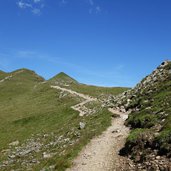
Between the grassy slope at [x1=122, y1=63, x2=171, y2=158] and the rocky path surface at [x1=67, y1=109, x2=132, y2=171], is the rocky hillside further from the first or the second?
the rocky path surface at [x1=67, y1=109, x2=132, y2=171]

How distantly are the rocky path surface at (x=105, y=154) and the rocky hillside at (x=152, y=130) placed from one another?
1.04 m

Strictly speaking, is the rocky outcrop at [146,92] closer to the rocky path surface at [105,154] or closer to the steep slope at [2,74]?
the rocky path surface at [105,154]

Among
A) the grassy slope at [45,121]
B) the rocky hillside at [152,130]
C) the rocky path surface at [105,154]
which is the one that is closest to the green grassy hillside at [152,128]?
the rocky hillside at [152,130]

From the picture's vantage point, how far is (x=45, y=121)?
5691 cm

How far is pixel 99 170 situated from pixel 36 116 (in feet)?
129

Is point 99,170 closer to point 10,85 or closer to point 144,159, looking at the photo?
point 144,159

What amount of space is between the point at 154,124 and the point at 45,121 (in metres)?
29.6

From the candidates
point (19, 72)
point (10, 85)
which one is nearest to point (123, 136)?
point (10, 85)

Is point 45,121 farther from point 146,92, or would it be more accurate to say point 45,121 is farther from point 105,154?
point 105,154

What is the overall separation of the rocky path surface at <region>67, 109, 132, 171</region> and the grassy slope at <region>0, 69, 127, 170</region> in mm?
878

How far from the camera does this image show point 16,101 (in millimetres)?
90062

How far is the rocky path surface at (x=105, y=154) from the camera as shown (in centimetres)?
2534

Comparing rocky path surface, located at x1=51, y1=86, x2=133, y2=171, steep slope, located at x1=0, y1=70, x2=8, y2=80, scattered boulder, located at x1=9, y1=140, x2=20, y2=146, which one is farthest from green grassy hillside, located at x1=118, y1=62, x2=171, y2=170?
steep slope, located at x1=0, y1=70, x2=8, y2=80

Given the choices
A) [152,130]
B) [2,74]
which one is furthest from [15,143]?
[2,74]
